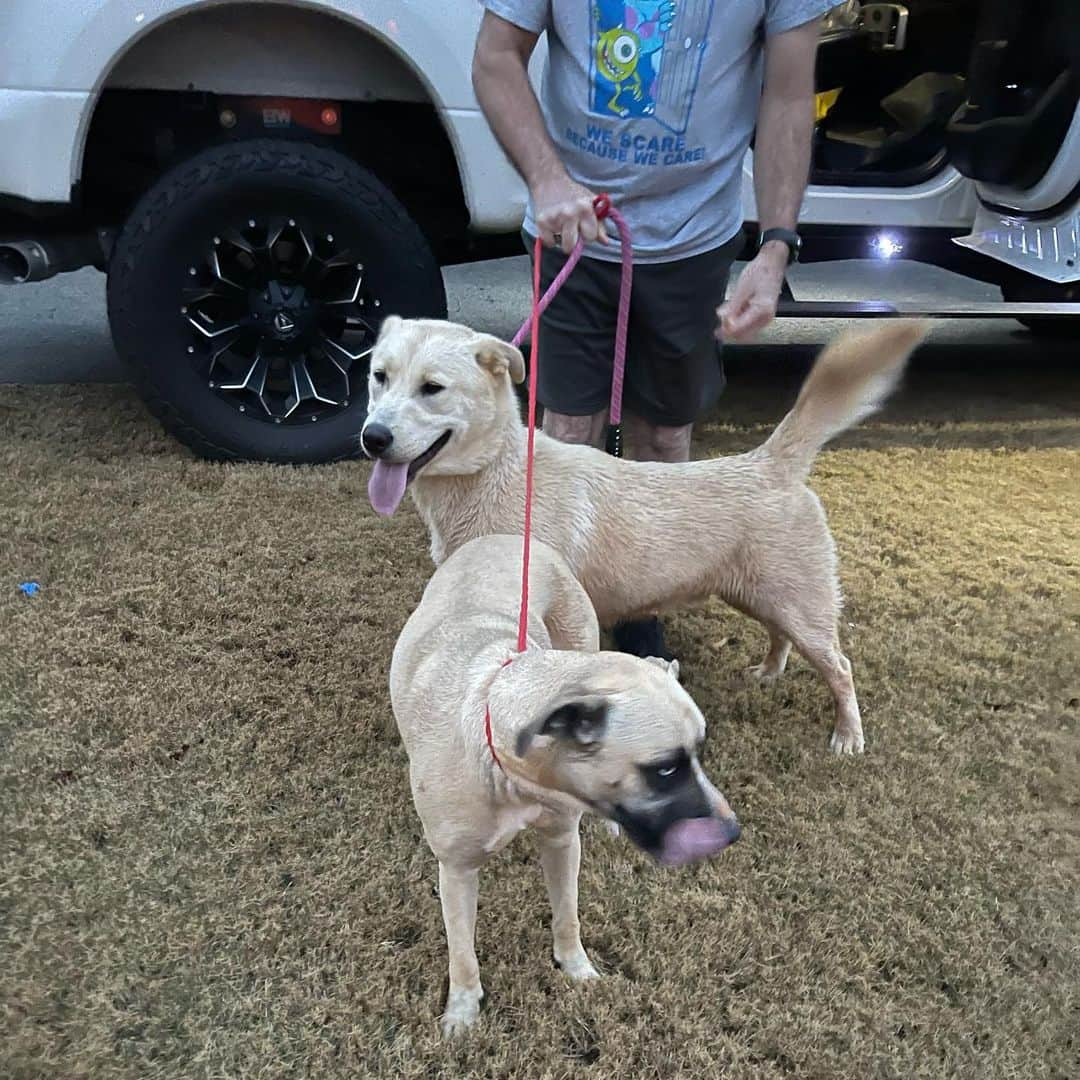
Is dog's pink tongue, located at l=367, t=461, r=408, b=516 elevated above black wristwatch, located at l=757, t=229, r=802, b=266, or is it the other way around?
black wristwatch, located at l=757, t=229, r=802, b=266

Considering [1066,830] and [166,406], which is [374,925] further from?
[166,406]

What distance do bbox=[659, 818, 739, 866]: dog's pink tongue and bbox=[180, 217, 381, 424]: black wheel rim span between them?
254 cm

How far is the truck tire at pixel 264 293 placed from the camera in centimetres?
315

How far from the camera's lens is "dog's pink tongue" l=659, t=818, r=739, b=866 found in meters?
1.19

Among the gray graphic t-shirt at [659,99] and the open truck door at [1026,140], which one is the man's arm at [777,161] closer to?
the gray graphic t-shirt at [659,99]

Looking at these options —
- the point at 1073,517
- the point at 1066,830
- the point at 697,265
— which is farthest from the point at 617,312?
the point at 1073,517

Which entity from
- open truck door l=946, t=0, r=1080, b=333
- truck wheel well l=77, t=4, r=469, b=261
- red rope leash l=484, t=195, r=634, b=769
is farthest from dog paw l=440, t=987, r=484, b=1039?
open truck door l=946, t=0, r=1080, b=333

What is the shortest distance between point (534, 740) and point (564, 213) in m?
1.11

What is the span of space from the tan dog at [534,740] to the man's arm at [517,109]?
2.49ft

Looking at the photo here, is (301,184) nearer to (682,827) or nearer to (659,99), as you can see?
(659,99)

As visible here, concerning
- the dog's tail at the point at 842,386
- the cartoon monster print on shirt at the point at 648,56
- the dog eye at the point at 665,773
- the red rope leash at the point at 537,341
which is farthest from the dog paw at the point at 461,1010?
the cartoon monster print on shirt at the point at 648,56

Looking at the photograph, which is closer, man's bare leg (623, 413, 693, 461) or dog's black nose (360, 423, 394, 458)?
dog's black nose (360, 423, 394, 458)

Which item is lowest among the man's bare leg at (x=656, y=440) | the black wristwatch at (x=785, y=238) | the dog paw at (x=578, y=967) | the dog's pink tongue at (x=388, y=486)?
the dog paw at (x=578, y=967)

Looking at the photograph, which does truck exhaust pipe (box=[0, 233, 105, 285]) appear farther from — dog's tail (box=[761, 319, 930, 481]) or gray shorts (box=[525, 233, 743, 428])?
dog's tail (box=[761, 319, 930, 481])
